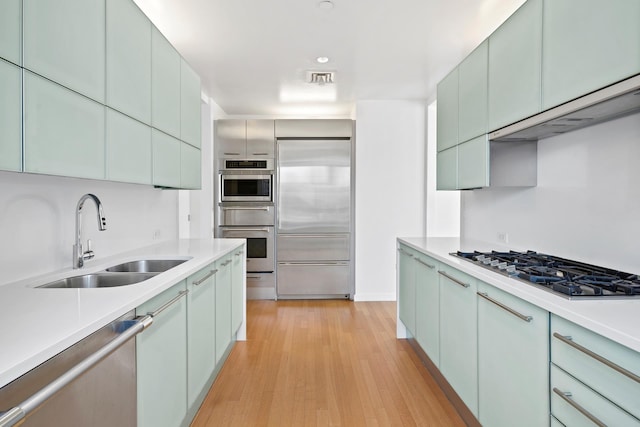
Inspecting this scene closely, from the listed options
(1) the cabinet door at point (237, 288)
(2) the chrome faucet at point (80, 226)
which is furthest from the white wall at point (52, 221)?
(1) the cabinet door at point (237, 288)

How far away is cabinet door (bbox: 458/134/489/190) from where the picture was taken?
2.36 metres

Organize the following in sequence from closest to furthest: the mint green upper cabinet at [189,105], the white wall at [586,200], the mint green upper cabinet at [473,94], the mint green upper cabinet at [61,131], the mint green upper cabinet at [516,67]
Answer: the mint green upper cabinet at [61,131]
the white wall at [586,200]
the mint green upper cabinet at [516,67]
the mint green upper cabinet at [473,94]
the mint green upper cabinet at [189,105]

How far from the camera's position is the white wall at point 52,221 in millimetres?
1514

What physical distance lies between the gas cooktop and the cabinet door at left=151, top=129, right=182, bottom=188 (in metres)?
1.92

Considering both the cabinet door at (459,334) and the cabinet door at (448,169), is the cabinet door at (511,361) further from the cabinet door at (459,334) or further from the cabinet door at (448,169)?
the cabinet door at (448,169)

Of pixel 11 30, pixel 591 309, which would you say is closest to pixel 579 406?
pixel 591 309

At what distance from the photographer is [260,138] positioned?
4.78 meters

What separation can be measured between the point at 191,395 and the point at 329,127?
364 cm

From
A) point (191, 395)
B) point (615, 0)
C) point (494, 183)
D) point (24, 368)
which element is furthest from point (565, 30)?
point (191, 395)

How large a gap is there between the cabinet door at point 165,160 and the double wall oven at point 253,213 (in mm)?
2143

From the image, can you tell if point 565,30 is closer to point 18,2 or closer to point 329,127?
point 18,2

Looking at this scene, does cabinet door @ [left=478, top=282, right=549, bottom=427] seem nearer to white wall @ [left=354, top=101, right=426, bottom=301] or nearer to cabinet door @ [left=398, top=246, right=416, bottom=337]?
cabinet door @ [left=398, top=246, right=416, bottom=337]

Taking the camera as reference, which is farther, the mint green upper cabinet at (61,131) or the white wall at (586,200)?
the white wall at (586,200)

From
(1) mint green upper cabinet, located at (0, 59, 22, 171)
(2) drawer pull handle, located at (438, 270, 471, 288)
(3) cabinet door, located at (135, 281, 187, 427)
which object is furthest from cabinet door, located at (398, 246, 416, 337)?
(1) mint green upper cabinet, located at (0, 59, 22, 171)
